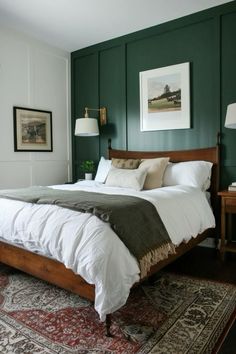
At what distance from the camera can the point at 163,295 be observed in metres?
2.28

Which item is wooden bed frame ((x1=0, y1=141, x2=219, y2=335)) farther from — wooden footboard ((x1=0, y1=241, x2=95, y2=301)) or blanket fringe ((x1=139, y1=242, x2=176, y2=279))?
blanket fringe ((x1=139, y1=242, x2=176, y2=279))

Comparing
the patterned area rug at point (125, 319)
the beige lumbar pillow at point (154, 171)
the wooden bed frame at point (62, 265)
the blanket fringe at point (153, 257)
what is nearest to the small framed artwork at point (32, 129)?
the beige lumbar pillow at point (154, 171)

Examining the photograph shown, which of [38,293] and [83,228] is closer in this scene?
[83,228]

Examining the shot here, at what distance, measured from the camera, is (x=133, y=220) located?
6.50ft

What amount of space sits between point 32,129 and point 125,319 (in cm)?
326

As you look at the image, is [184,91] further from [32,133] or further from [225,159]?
[32,133]

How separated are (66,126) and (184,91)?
214 centimetres

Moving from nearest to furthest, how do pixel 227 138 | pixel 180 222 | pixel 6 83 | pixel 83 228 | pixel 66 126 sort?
pixel 83 228 → pixel 180 222 → pixel 227 138 → pixel 6 83 → pixel 66 126

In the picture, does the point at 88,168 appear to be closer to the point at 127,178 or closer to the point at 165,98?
the point at 127,178

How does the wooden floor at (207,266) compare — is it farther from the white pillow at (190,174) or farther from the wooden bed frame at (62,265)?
the white pillow at (190,174)

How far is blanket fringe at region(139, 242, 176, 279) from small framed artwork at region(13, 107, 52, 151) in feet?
9.33

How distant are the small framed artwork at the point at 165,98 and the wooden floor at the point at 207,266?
1.60m

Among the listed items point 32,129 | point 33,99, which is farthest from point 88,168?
point 33,99

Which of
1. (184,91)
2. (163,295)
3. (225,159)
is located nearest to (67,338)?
(163,295)
